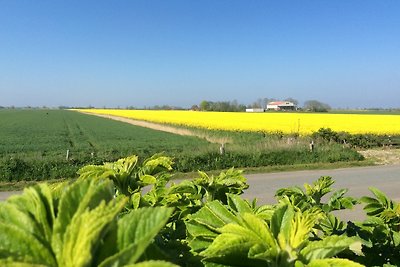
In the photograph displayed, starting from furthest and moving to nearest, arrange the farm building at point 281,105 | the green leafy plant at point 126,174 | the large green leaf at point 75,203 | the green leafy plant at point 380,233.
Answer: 1. the farm building at point 281,105
2. the green leafy plant at point 380,233
3. the green leafy plant at point 126,174
4. the large green leaf at point 75,203

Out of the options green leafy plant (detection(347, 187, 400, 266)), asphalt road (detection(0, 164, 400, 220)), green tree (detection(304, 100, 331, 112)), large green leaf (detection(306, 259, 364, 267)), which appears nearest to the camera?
large green leaf (detection(306, 259, 364, 267))

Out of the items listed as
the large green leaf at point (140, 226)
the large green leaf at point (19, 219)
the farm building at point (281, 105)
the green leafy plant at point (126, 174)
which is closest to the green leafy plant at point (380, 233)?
the green leafy plant at point (126, 174)

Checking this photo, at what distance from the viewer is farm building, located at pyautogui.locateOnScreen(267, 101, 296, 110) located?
347ft

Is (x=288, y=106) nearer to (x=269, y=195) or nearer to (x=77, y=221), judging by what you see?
(x=269, y=195)

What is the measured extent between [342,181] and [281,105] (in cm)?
9833

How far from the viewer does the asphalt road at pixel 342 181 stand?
12.0m

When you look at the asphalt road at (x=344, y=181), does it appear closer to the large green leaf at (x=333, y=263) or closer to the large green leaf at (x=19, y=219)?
the large green leaf at (x=333, y=263)

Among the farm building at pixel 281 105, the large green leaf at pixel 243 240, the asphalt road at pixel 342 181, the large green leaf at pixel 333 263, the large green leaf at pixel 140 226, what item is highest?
the farm building at pixel 281 105

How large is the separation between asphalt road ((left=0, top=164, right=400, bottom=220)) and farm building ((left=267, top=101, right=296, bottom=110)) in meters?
89.1

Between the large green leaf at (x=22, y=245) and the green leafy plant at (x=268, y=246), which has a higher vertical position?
the large green leaf at (x=22, y=245)

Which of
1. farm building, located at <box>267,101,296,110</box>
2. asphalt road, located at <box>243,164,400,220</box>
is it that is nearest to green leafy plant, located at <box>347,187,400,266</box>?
asphalt road, located at <box>243,164,400,220</box>

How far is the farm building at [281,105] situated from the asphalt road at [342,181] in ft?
292

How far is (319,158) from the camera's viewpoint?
19.1 meters

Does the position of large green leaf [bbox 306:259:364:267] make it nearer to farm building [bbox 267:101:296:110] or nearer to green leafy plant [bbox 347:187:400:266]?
green leafy plant [bbox 347:187:400:266]
